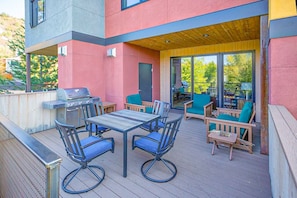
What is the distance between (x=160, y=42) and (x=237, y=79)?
10.1 feet

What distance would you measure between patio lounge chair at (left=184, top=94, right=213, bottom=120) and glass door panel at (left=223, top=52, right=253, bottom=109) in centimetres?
95

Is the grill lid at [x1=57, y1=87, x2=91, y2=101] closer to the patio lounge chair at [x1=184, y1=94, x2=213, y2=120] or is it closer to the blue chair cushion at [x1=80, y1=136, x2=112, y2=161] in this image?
the blue chair cushion at [x1=80, y1=136, x2=112, y2=161]

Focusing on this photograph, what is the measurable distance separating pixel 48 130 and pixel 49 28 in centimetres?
410

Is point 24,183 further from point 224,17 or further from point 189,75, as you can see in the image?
point 189,75

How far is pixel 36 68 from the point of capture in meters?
12.1

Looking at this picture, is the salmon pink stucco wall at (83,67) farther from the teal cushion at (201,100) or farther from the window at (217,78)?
the teal cushion at (201,100)

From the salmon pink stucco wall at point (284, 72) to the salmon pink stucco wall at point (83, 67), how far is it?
5178mm

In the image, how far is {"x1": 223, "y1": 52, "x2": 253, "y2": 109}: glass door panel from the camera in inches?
225

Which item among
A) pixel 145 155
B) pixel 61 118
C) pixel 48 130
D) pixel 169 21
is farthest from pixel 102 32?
pixel 145 155

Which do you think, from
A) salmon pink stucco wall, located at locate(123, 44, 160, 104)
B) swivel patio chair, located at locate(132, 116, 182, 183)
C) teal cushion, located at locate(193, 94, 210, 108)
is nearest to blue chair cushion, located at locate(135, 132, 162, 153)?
swivel patio chair, located at locate(132, 116, 182, 183)

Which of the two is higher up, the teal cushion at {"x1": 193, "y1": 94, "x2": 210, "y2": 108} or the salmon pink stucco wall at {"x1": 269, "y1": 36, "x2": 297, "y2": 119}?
the salmon pink stucco wall at {"x1": 269, "y1": 36, "x2": 297, "y2": 119}

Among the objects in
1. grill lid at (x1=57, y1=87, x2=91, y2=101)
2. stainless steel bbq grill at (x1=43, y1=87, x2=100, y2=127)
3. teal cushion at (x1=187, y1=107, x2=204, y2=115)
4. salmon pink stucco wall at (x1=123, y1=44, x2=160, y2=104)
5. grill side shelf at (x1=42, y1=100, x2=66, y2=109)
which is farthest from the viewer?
salmon pink stucco wall at (x1=123, y1=44, x2=160, y2=104)

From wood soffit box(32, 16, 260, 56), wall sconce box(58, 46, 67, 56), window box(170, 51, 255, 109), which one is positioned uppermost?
wood soffit box(32, 16, 260, 56)

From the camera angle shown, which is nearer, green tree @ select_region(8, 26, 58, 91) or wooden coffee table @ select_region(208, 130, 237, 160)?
wooden coffee table @ select_region(208, 130, 237, 160)
